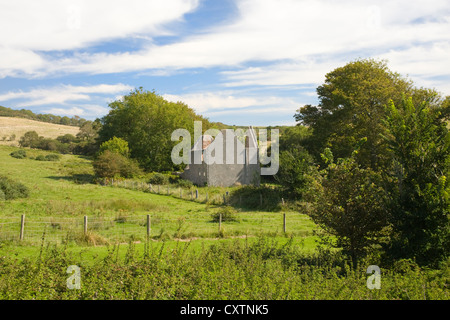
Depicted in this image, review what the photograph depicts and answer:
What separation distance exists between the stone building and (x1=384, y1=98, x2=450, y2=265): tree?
31471 millimetres

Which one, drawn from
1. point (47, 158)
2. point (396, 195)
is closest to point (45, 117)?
point (47, 158)

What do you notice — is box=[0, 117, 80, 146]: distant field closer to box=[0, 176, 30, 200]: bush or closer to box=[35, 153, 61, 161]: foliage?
box=[35, 153, 61, 161]: foliage

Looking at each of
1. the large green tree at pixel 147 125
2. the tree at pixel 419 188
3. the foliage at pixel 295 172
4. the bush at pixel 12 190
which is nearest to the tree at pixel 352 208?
the tree at pixel 419 188

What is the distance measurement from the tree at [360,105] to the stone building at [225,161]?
983 centimetres

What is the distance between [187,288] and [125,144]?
45.3 m

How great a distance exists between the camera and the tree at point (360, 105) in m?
32.8

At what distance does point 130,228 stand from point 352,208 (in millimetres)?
11951

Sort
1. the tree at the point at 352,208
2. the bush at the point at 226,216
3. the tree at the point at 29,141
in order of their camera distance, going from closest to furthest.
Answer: the tree at the point at 352,208, the bush at the point at 226,216, the tree at the point at 29,141

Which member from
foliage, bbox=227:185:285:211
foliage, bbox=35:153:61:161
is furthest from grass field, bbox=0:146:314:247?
foliage, bbox=35:153:61:161

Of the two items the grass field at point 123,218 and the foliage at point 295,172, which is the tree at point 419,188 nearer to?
the grass field at point 123,218

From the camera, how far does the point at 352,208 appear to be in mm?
12578

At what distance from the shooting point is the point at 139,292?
8211 mm

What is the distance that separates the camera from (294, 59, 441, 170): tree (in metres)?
32.8
